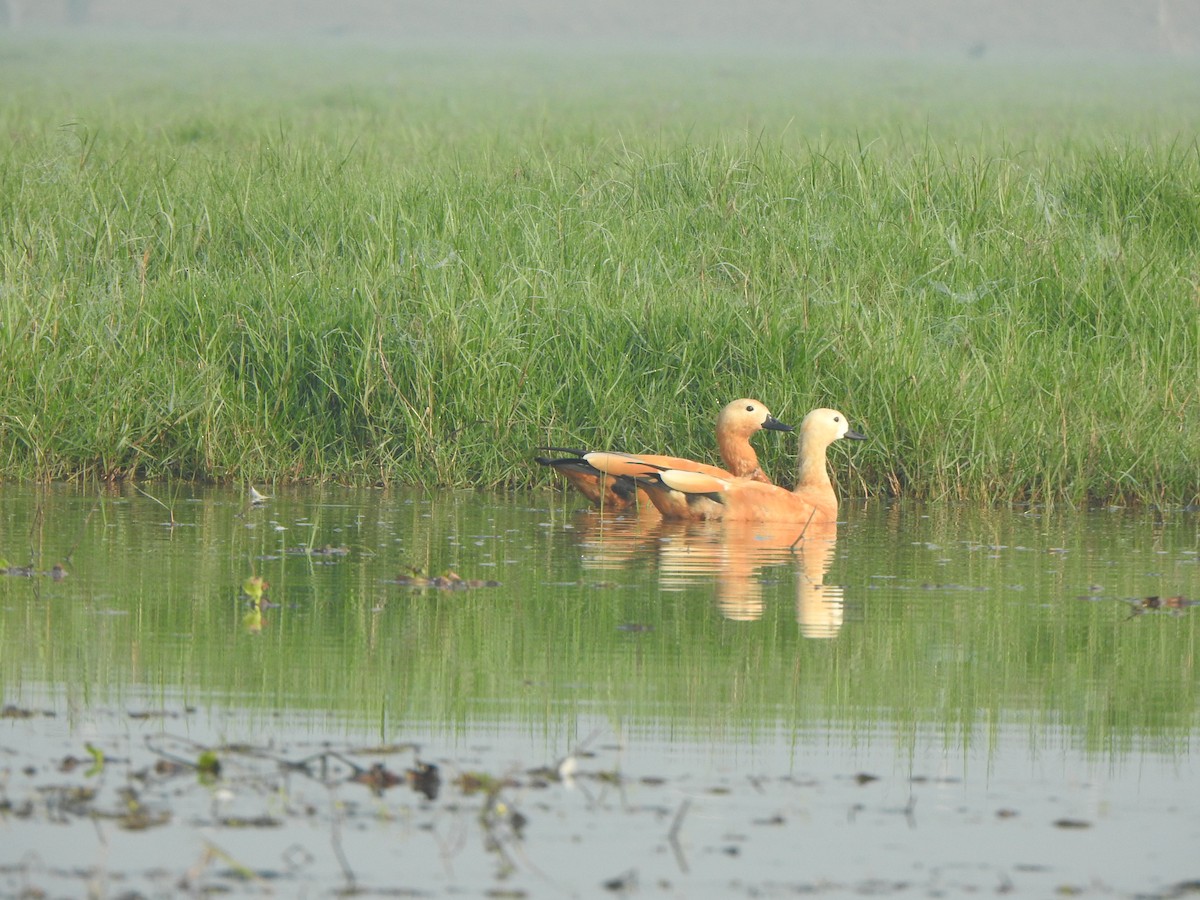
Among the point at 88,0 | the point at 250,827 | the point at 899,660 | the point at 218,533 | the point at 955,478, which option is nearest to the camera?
the point at 250,827

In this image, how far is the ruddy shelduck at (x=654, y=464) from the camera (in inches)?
392

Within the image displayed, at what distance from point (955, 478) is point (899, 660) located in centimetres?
469

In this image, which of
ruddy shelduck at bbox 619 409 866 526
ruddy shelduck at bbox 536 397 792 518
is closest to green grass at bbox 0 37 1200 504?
ruddy shelduck at bbox 536 397 792 518

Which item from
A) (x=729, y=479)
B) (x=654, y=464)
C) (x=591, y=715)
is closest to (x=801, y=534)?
(x=729, y=479)

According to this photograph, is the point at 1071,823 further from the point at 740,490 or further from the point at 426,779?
the point at 740,490

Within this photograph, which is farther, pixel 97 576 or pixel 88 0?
pixel 88 0

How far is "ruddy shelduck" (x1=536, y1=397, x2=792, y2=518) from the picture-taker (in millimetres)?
9945

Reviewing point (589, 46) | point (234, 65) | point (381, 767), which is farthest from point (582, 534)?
point (589, 46)

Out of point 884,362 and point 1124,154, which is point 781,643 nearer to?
point 884,362

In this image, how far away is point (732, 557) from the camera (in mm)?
8812

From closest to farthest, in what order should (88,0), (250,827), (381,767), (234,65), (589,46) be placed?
(250,827) → (381,767) → (234,65) → (589,46) → (88,0)

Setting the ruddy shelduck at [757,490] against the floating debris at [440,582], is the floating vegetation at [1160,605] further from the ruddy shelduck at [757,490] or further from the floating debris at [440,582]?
the floating debris at [440,582]

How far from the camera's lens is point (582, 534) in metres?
9.43

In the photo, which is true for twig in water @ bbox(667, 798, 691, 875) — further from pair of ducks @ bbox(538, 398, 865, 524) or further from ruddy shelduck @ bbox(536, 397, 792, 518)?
ruddy shelduck @ bbox(536, 397, 792, 518)
